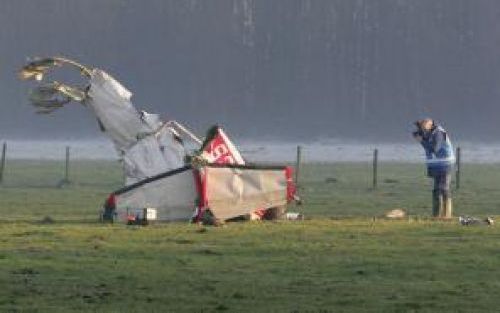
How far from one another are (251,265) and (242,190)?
777cm

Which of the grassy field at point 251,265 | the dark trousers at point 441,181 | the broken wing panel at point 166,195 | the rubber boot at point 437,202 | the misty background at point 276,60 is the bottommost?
the grassy field at point 251,265

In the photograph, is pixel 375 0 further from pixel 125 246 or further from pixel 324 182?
pixel 125 246

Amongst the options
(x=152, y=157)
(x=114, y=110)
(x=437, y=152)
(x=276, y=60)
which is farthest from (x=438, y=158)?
(x=276, y=60)

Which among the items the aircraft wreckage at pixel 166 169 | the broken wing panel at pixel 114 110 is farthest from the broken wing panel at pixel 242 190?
the broken wing panel at pixel 114 110

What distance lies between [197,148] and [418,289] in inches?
505

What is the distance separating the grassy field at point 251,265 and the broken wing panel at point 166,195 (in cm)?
52

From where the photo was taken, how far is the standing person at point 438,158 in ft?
111

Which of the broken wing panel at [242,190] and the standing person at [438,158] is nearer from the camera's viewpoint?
the broken wing panel at [242,190]

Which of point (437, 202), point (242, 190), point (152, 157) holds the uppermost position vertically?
point (152, 157)

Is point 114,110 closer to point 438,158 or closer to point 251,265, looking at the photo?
point 438,158

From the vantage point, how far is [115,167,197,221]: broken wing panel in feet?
102

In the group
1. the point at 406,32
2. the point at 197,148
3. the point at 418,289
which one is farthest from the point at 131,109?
the point at 406,32

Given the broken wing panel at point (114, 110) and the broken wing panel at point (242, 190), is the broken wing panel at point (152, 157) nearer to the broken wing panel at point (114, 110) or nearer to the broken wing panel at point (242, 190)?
the broken wing panel at point (114, 110)

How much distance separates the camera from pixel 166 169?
3281cm
